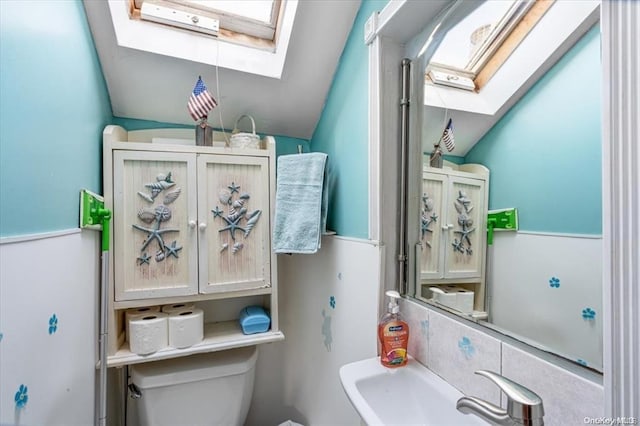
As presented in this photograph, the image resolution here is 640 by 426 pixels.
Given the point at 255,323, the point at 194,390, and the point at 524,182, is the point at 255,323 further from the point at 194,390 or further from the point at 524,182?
the point at 524,182

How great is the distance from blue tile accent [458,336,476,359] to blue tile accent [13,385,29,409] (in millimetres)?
925

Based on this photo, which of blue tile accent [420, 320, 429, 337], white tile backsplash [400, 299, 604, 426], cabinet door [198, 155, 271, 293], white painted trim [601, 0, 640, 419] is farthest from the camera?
cabinet door [198, 155, 271, 293]

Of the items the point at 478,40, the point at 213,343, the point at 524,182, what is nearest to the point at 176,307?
the point at 213,343

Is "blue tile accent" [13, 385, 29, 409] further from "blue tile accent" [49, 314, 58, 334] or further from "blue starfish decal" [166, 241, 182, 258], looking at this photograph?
"blue starfish decal" [166, 241, 182, 258]

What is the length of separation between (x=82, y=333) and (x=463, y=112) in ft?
4.27

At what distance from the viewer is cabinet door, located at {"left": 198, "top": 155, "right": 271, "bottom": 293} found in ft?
3.74

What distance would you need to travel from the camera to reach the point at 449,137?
80cm

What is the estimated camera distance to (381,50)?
0.91 meters

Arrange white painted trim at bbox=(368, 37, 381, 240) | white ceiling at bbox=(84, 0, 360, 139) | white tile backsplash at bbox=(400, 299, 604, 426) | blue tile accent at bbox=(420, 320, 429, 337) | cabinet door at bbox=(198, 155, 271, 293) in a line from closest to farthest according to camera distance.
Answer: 1. white tile backsplash at bbox=(400, 299, 604, 426)
2. blue tile accent at bbox=(420, 320, 429, 337)
3. white painted trim at bbox=(368, 37, 381, 240)
4. white ceiling at bbox=(84, 0, 360, 139)
5. cabinet door at bbox=(198, 155, 271, 293)

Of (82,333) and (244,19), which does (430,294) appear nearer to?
(82,333)

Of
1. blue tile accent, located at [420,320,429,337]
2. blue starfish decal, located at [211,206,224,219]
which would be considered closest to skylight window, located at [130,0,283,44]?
blue starfish decal, located at [211,206,224,219]

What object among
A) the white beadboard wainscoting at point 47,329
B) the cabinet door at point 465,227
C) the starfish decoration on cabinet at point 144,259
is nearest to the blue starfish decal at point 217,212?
the starfish decoration on cabinet at point 144,259

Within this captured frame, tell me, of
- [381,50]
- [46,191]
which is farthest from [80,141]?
[381,50]

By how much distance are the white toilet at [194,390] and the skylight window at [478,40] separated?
137 cm
